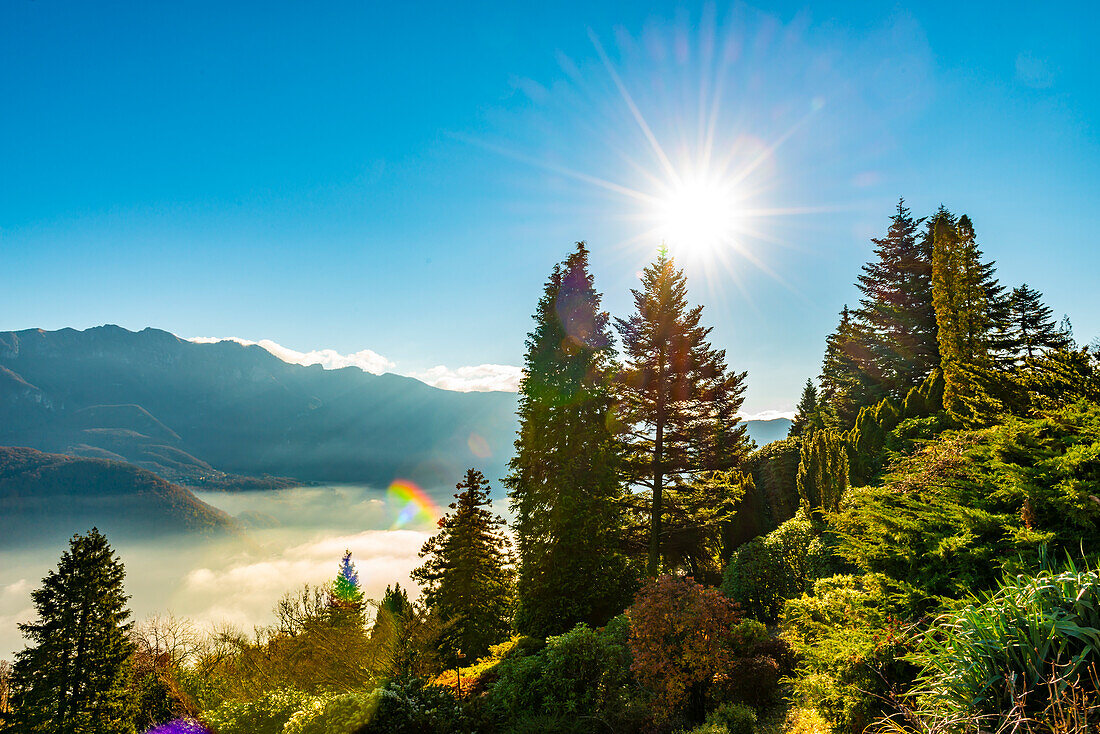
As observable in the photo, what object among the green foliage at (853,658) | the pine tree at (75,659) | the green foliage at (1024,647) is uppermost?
the green foliage at (1024,647)

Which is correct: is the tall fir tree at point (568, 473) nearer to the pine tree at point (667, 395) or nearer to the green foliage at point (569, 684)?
the pine tree at point (667, 395)

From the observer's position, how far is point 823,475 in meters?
19.6

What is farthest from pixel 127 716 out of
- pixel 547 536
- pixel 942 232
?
pixel 942 232

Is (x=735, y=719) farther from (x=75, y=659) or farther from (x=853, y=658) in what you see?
(x=75, y=659)

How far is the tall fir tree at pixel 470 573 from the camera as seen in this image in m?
21.2

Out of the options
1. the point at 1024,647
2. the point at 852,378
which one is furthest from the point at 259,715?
the point at 852,378

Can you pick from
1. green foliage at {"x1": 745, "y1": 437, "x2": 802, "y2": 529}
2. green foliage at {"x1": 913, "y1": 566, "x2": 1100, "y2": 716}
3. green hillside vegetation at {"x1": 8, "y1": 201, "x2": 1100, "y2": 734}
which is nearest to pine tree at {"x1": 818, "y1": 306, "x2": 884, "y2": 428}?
green hillside vegetation at {"x1": 8, "y1": 201, "x2": 1100, "y2": 734}

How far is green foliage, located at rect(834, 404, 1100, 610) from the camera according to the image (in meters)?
5.50

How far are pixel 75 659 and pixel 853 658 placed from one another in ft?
136

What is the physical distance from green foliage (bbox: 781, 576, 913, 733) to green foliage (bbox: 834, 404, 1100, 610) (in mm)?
554

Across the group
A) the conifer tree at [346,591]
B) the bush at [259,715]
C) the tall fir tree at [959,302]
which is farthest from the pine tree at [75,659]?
the tall fir tree at [959,302]

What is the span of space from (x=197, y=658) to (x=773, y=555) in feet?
101

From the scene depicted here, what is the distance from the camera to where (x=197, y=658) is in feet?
88.8

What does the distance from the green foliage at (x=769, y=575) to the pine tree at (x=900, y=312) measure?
47.8 ft
